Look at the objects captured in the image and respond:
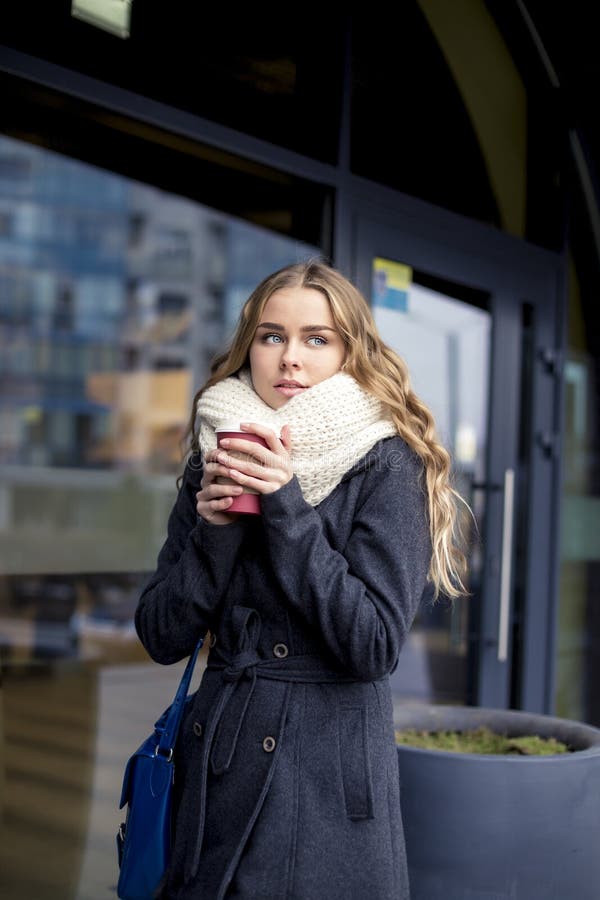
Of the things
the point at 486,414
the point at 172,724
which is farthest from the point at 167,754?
the point at 486,414

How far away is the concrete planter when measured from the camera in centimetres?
217

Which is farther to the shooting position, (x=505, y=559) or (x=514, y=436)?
(x=514, y=436)

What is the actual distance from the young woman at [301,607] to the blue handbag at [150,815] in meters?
0.02

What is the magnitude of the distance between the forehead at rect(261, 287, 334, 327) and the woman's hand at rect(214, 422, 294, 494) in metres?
0.25

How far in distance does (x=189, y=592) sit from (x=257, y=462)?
0.75 feet

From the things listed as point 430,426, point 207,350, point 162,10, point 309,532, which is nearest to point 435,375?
point 162,10

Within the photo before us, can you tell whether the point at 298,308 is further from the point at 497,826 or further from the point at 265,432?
the point at 497,826

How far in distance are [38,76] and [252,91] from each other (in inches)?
32.6

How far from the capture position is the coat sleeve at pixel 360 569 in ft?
4.55

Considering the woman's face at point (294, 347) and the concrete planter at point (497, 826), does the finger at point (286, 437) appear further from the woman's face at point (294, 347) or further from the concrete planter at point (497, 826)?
the concrete planter at point (497, 826)

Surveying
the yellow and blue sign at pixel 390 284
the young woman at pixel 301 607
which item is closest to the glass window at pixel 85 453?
the yellow and blue sign at pixel 390 284

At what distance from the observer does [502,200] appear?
4035 millimetres

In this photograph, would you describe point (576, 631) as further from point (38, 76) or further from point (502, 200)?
point (38, 76)

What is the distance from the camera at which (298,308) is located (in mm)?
1563
